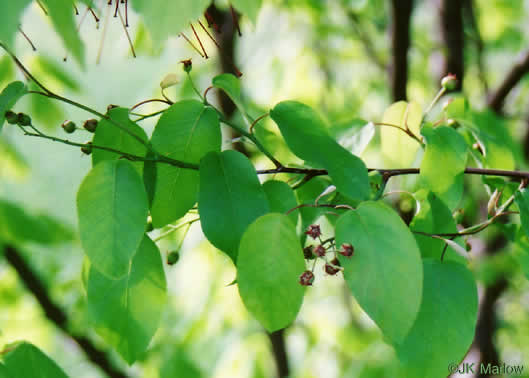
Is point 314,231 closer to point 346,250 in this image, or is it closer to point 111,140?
point 346,250

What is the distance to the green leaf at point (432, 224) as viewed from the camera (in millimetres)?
493

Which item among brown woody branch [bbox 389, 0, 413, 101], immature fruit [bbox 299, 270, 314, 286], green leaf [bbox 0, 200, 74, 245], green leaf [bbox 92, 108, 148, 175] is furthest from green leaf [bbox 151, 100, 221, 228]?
green leaf [bbox 0, 200, 74, 245]

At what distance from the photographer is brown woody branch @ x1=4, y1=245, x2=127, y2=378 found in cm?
169

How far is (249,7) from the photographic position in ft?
1.13

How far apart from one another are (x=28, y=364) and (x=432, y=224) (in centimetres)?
42

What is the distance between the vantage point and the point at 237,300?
1.88 m

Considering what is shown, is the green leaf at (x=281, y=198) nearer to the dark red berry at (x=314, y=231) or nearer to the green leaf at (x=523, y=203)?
the dark red berry at (x=314, y=231)

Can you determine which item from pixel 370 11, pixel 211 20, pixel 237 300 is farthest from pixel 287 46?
pixel 211 20

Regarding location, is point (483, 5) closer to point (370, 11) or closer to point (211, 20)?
point (370, 11)

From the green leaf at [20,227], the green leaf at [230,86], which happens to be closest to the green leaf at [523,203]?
the green leaf at [230,86]

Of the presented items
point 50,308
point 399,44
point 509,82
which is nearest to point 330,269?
point 399,44

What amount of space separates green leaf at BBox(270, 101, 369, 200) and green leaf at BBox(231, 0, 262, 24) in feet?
0.41

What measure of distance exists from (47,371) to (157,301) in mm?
154

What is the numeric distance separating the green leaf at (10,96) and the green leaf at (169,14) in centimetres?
14
